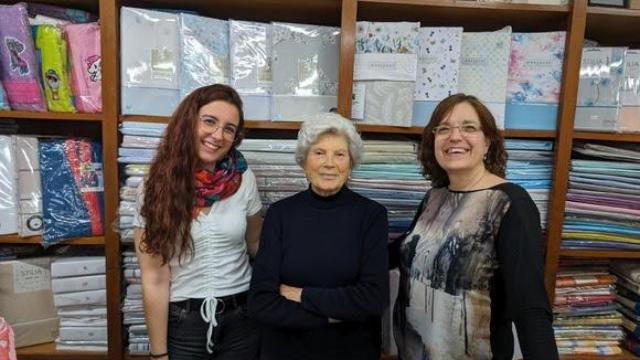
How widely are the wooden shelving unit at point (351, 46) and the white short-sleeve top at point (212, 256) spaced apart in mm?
302

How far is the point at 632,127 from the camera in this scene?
4.60 feet

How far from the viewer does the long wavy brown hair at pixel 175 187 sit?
109cm

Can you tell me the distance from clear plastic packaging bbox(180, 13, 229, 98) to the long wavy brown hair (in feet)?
0.77

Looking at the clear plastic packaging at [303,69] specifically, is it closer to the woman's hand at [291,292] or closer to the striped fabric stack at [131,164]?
the striped fabric stack at [131,164]

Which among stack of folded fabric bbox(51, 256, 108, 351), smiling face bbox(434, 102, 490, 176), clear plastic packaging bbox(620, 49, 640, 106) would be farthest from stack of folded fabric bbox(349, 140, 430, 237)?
stack of folded fabric bbox(51, 256, 108, 351)

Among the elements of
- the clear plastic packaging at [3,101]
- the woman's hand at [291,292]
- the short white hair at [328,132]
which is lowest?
the woman's hand at [291,292]

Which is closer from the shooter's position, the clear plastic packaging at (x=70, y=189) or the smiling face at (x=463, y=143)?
the smiling face at (x=463, y=143)

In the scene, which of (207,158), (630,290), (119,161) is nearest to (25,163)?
(119,161)

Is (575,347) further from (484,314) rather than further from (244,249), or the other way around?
(244,249)

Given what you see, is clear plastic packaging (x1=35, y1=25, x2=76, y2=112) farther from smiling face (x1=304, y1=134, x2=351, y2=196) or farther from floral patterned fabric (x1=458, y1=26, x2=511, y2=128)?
floral patterned fabric (x1=458, y1=26, x2=511, y2=128)

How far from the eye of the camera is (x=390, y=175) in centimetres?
145

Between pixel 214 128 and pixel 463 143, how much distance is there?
0.68 m

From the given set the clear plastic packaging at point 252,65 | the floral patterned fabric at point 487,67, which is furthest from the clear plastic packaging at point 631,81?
the clear plastic packaging at point 252,65

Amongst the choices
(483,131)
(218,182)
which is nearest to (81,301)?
(218,182)
